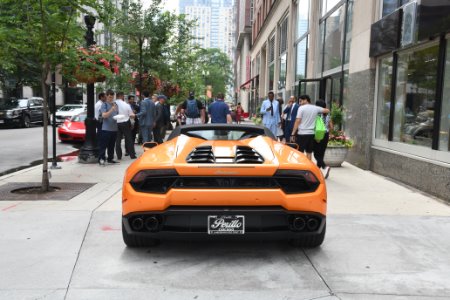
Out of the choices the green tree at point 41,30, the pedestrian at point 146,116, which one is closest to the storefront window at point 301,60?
the pedestrian at point 146,116

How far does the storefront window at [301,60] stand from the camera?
19.1 m

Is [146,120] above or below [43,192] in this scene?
above

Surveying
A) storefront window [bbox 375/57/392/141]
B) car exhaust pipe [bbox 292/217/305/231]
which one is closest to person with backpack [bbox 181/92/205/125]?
storefront window [bbox 375/57/392/141]

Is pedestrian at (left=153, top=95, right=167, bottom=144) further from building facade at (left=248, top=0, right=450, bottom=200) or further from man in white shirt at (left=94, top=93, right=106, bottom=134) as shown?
building facade at (left=248, top=0, right=450, bottom=200)

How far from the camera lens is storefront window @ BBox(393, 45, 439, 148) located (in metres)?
8.16

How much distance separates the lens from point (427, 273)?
13.3 feet

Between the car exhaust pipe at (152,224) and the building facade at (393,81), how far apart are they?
16.7 ft

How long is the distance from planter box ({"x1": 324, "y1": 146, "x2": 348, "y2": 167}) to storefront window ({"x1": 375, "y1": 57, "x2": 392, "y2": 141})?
857 mm

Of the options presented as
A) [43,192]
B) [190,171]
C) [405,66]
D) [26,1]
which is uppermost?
[26,1]

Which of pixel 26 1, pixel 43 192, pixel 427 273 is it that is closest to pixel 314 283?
pixel 427 273

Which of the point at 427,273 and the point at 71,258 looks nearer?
the point at 427,273

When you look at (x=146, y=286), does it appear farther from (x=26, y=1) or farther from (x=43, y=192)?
(x=26, y=1)

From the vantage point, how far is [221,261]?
14.0ft

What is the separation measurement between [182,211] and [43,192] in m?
4.49
